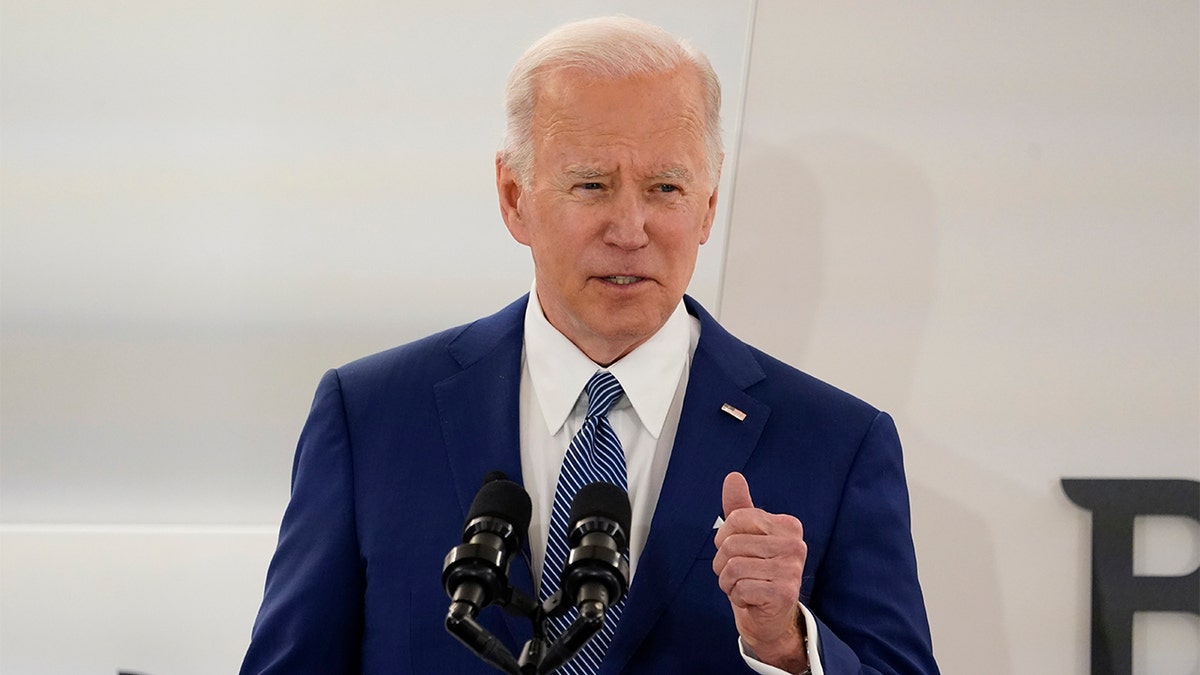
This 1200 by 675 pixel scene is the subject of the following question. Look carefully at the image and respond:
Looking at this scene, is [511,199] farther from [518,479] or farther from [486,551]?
[486,551]

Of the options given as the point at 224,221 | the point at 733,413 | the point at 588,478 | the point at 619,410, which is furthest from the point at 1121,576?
the point at 224,221

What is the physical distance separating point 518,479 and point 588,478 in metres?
0.12

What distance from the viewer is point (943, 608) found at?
286cm

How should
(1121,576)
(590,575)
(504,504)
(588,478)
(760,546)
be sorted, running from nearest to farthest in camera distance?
(590,575) < (504,504) < (760,546) < (588,478) < (1121,576)

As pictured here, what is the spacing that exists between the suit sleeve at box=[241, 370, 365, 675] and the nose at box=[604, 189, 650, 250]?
21.0 inches

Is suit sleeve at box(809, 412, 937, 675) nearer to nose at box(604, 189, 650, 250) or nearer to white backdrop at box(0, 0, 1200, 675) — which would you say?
nose at box(604, 189, 650, 250)

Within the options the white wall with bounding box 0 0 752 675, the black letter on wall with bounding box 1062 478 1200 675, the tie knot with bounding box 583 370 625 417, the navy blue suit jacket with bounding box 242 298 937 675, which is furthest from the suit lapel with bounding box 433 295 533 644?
the black letter on wall with bounding box 1062 478 1200 675

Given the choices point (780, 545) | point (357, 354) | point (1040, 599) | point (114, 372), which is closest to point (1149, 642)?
point (1040, 599)

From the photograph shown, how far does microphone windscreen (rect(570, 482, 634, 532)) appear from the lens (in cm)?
140

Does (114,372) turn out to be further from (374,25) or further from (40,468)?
(374,25)

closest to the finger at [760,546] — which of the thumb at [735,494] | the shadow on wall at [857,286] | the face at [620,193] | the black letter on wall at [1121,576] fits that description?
the thumb at [735,494]

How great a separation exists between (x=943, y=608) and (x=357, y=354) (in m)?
1.41

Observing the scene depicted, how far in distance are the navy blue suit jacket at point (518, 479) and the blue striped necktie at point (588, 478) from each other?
26mm

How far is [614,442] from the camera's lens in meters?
1.94
